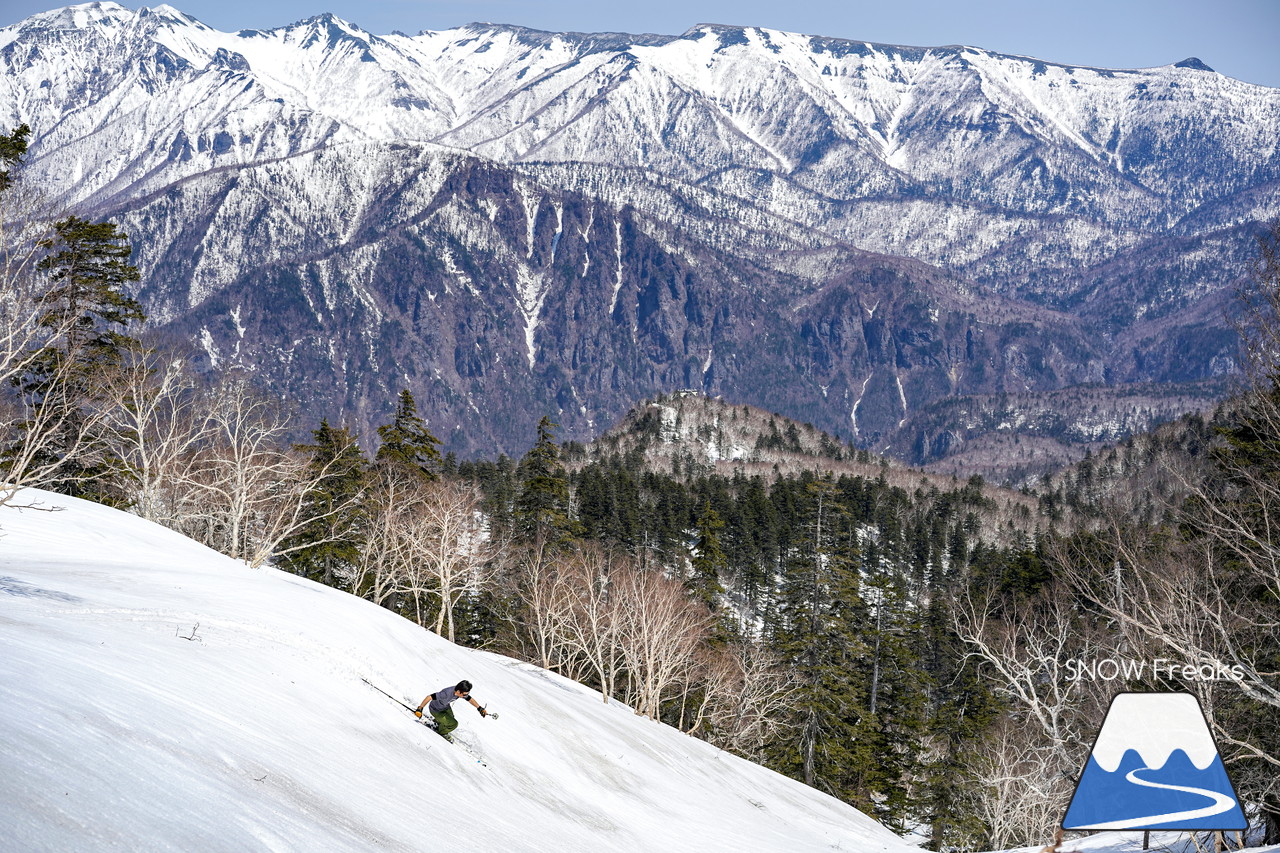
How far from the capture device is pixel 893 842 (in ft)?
103

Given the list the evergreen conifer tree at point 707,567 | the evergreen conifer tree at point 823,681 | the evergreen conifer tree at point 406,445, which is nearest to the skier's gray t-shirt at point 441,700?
the evergreen conifer tree at point 823,681

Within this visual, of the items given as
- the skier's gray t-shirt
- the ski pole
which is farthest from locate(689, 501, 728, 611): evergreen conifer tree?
the skier's gray t-shirt

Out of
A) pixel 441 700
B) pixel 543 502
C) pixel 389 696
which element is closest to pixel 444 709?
pixel 441 700

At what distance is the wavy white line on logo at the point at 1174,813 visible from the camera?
913 centimetres

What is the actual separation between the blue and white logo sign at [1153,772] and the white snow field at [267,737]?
7.98 metres

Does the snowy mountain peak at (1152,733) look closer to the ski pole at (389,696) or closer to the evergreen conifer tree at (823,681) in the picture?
the ski pole at (389,696)

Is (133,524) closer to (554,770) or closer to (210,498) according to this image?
(554,770)

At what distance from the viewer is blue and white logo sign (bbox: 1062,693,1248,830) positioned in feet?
30.3

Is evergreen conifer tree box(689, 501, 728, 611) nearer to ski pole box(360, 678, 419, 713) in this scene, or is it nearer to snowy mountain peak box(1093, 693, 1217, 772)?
ski pole box(360, 678, 419, 713)

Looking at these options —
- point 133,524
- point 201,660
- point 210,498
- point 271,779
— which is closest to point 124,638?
point 201,660

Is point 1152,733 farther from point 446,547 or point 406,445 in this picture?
point 406,445

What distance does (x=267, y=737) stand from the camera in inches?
545

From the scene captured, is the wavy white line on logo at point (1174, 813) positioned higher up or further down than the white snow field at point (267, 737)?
higher up

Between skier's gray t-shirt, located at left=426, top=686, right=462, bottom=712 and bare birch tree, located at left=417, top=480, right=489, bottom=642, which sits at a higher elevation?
bare birch tree, located at left=417, top=480, right=489, bottom=642
